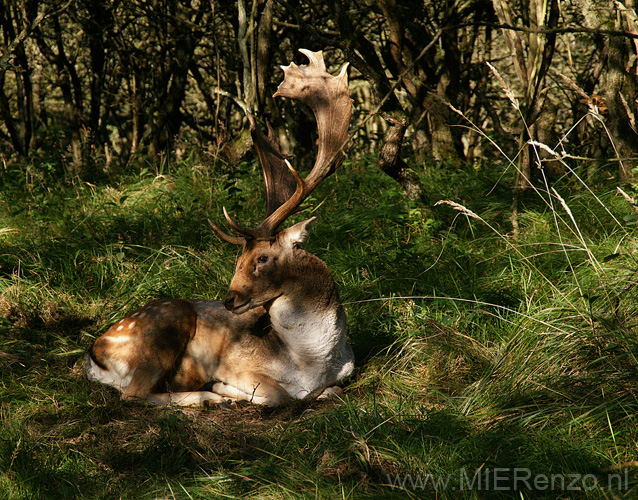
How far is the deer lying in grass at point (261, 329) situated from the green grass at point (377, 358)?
18 centimetres

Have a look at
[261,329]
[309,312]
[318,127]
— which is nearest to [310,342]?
[309,312]

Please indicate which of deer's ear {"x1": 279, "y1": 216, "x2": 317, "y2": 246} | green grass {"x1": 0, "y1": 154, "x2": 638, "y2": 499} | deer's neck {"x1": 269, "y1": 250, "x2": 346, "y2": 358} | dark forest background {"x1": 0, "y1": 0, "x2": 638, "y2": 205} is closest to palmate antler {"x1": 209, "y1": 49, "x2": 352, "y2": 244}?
deer's ear {"x1": 279, "y1": 216, "x2": 317, "y2": 246}

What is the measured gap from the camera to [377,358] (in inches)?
166

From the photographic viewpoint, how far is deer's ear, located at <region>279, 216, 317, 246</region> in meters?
3.86

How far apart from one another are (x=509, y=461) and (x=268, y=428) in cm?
135

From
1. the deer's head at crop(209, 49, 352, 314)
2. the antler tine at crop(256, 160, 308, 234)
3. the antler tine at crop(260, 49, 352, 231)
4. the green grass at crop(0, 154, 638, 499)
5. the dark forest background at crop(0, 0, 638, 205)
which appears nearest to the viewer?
the green grass at crop(0, 154, 638, 499)

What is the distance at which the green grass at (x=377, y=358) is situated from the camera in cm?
283

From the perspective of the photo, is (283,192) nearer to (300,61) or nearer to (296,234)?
(296,234)

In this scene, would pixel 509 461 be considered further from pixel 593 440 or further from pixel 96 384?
pixel 96 384

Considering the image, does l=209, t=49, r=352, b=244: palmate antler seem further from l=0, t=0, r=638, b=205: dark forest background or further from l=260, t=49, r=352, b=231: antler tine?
l=0, t=0, r=638, b=205: dark forest background

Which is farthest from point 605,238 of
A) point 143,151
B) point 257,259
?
point 143,151

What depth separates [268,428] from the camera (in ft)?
11.7

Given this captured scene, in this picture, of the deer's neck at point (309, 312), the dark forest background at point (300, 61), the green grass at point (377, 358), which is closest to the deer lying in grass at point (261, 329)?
the deer's neck at point (309, 312)

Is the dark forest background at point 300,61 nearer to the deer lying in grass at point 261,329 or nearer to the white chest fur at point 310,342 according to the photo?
the deer lying in grass at point 261,329
